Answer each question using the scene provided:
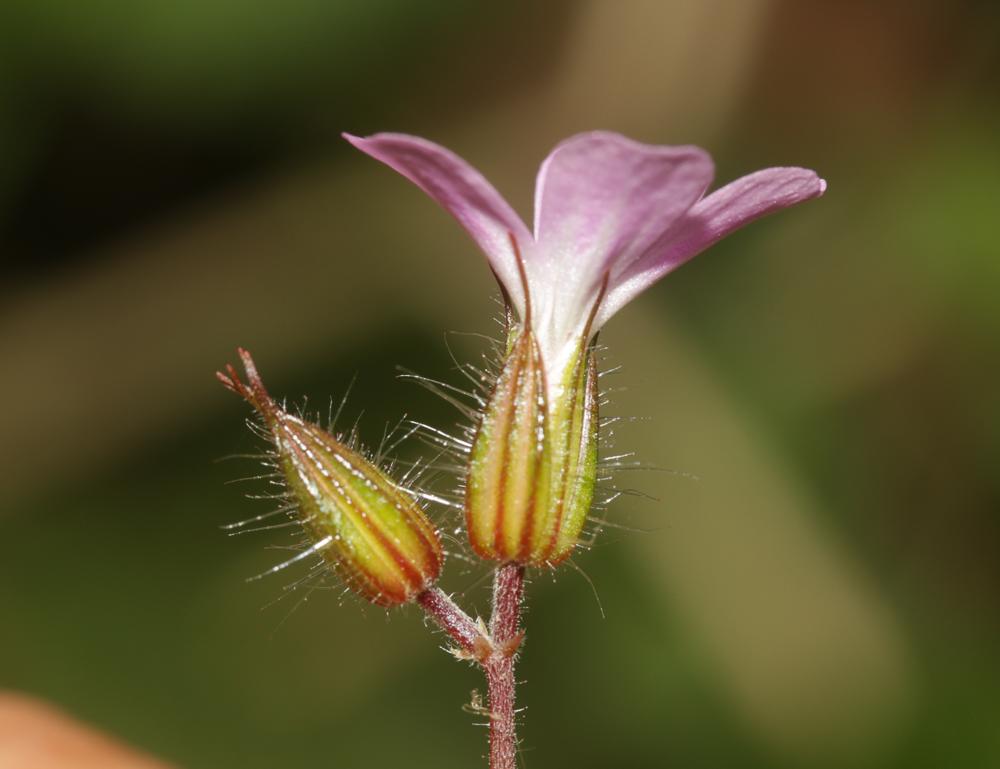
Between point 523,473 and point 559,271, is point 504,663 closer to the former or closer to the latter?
point 523,473

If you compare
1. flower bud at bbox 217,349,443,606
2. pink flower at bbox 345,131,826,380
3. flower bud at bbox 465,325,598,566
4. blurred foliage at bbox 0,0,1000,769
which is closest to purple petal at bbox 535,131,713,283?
pink flower at bbox 345,131,826,380

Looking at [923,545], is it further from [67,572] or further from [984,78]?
[67,572]

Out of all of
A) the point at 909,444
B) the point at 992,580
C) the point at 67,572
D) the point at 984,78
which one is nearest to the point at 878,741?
the point at 992,580

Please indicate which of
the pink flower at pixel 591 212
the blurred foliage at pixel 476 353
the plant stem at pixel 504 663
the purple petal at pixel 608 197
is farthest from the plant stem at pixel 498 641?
the blurred foliage at pixel 476 353

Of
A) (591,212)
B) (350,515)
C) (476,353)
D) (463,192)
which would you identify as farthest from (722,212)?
(476,353)

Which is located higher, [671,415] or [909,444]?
[671,415]

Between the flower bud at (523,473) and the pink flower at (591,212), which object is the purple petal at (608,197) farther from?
the flower bud at (523,473)

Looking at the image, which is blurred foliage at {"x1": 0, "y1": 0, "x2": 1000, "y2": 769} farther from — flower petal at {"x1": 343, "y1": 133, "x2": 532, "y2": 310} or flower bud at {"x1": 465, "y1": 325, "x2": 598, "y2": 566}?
flower bud at {"x1": 465, "y1": 325, "x2": 598, "y2": 566}
